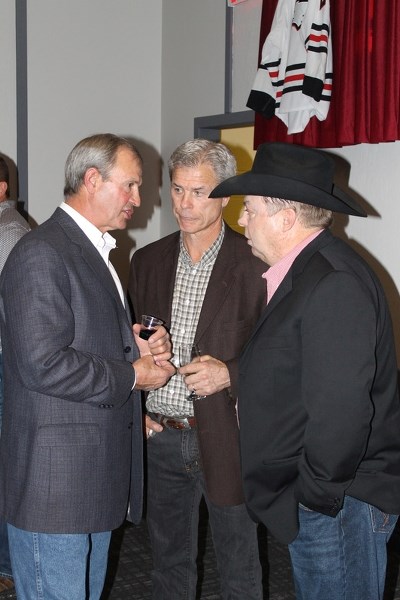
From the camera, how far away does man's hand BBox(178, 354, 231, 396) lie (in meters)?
2.11

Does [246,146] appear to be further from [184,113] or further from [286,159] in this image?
[286,159]

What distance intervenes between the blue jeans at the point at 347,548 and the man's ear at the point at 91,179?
3.28 ft

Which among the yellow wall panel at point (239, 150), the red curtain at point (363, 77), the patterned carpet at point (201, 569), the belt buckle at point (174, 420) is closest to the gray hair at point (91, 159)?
the belt buckle at point (174, 420)

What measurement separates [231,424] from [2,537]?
4.53 ft

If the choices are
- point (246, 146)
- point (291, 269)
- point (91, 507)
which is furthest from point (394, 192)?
point (91, 507)

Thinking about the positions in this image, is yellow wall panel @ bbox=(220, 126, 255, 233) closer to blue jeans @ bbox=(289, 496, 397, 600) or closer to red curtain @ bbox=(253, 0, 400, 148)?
red curtain @ bbox=(253, 0, 400, 148)

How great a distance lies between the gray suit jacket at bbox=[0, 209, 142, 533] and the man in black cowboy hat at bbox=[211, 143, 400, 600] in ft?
1.20

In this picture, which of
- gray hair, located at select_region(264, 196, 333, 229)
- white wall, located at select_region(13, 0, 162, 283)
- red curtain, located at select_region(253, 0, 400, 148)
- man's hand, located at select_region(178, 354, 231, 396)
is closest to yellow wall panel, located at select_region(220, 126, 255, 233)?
white wall, located at select_region(13, 0, 162, 283)

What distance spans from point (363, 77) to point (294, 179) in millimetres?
1945

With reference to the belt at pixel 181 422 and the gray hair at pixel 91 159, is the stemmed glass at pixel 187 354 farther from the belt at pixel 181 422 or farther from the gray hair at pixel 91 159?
the gray hair at pixel 91 159

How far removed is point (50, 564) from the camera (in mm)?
1861

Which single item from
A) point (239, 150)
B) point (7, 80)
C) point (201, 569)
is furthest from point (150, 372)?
point (7, 80)

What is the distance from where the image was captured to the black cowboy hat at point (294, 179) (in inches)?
68.8

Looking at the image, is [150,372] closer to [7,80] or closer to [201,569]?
[201,569]
